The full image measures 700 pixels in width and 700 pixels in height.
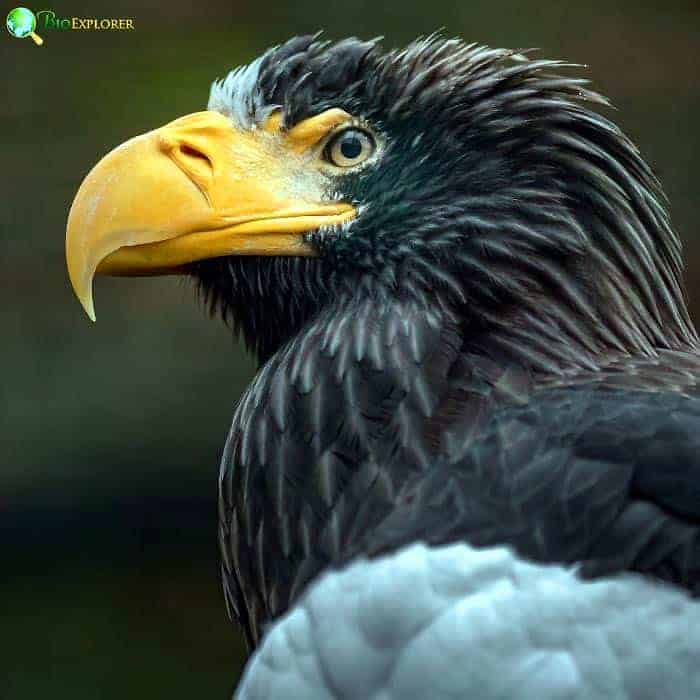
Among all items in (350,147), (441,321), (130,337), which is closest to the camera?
(441,321)

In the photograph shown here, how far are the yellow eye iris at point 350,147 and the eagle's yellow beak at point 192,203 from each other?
24 mm

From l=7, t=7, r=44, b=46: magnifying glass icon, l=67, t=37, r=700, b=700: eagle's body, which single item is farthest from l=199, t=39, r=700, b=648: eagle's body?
l=7, t=7, r=44, b=46: magnifying glass icon

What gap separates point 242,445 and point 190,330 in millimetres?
1921

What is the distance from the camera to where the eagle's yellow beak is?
68.5 inches

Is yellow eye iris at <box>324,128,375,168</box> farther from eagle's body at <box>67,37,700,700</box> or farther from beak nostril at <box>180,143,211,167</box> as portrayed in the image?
beak nostril at <box>180,143,211,167</box>

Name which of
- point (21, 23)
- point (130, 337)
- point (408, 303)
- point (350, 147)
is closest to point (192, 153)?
point (350, 147)

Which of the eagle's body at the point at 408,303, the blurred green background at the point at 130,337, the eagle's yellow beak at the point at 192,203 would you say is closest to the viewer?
the eagle's body at the point at 408,303

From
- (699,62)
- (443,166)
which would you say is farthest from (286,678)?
(699,62)

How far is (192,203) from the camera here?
176 cm

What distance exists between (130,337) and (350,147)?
199cm

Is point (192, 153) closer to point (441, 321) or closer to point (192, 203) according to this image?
point (192, 203)

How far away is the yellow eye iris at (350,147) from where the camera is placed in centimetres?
182

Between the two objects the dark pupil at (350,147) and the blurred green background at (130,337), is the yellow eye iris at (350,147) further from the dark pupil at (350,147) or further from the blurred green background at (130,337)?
the blurred green background at (130,337)

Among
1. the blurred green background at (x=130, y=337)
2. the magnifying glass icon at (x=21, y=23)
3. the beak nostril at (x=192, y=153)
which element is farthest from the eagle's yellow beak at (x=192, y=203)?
the magnifying glass icon at (x=21, y=23)
